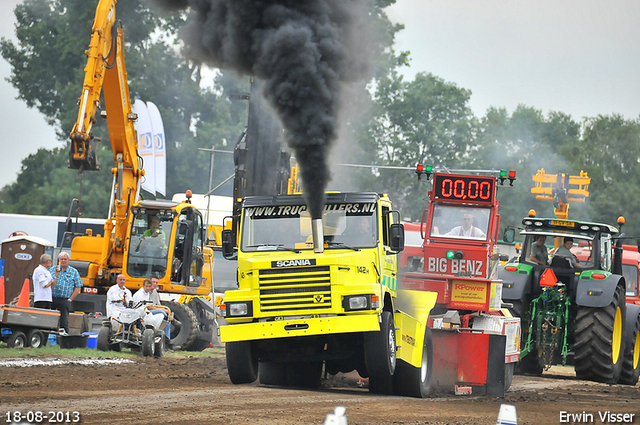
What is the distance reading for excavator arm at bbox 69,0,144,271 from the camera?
17906 millimetres

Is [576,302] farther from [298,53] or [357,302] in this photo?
[298,53]

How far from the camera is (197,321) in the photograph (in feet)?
65.2

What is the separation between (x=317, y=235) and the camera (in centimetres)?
1138

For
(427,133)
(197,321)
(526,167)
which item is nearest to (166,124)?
(427,133)

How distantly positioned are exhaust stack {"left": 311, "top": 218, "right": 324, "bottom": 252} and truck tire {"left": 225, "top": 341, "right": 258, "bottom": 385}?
1615 mm

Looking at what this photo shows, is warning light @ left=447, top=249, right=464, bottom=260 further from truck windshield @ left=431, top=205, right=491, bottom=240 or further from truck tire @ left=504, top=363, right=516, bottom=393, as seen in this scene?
truck tire @ left=504, top=363, right=516, bottom=393

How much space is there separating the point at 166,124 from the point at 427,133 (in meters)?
16.9

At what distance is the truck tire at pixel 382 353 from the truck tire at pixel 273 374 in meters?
1.98

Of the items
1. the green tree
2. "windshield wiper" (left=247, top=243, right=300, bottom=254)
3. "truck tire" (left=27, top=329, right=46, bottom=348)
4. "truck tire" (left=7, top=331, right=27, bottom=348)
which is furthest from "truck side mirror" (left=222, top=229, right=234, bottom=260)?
the green tree

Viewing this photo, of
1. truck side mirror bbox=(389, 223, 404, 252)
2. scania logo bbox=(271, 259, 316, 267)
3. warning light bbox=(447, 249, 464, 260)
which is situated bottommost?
scania logo bbox=(271, 259, 316, 267)

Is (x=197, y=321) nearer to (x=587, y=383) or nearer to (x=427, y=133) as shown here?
(x=587, y=383)

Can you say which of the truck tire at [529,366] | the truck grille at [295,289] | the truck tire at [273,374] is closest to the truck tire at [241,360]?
the truck grille at [295,289]

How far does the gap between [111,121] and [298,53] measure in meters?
9.44

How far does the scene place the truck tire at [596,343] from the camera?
1515 centimetres
